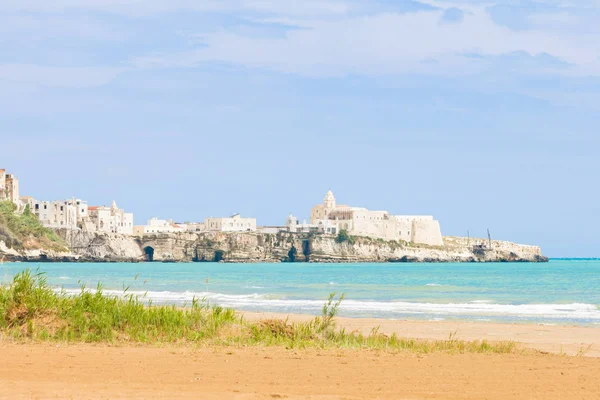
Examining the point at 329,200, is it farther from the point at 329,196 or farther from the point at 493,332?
the point at 493,332

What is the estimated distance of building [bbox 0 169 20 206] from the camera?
447 feet

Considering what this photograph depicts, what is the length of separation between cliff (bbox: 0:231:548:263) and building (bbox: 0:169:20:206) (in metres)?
11.1

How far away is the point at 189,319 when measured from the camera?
40.4 feet

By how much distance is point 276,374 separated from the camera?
8.98 m

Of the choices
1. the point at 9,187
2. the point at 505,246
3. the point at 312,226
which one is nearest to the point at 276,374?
the point at 9,187

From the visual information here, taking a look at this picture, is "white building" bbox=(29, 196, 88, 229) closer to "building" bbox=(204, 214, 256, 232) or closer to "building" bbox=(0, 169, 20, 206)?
"building" bbox=(0, 169, 20, 206)

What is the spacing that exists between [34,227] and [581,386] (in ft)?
396

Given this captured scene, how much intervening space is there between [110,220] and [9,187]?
69.7ft

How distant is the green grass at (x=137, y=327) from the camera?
37.8 ft

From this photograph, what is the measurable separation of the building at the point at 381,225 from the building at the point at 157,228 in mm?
30736

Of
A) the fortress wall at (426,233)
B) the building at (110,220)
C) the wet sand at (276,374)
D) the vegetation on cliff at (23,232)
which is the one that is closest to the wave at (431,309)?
the wet sand at (276,374)

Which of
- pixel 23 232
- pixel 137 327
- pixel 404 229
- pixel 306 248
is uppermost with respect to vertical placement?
pixel 404 229

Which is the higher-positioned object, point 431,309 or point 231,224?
point 231,224

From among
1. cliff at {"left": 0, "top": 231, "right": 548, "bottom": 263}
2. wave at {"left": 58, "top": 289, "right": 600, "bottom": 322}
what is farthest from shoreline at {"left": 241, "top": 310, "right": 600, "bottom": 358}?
cliff at {"left": 0, "top": 231, "right": 548, "bottom": 263}
